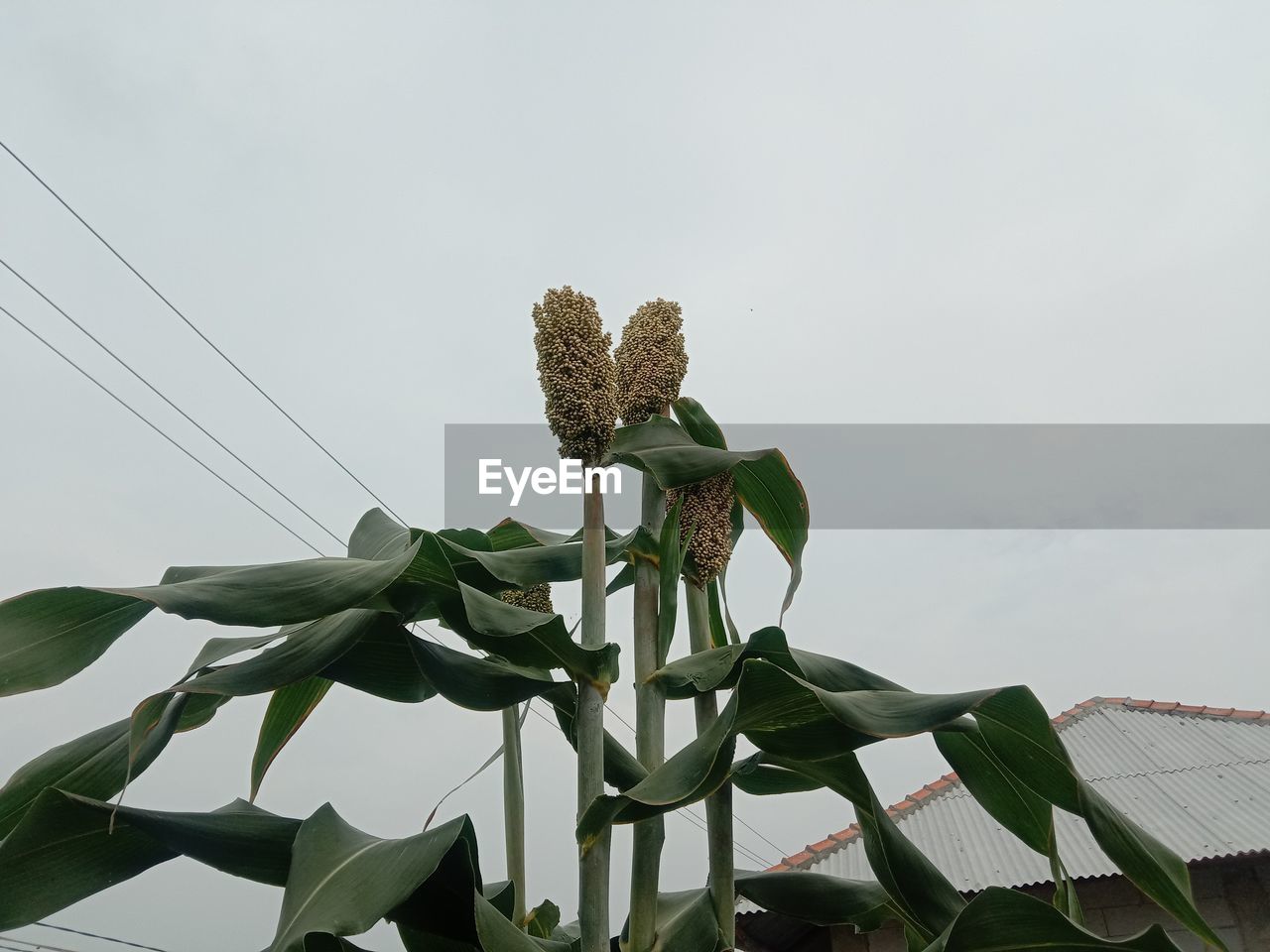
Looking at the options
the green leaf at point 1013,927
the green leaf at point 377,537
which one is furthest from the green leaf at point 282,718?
the green leaf at point 1013,927

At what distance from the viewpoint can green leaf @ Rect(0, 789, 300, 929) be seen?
0.89 meters

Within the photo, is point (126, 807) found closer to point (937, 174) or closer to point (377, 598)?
point (377, 598)

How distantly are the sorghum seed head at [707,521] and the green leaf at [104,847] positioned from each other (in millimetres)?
579

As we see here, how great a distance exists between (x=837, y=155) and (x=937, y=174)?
1.51 feet

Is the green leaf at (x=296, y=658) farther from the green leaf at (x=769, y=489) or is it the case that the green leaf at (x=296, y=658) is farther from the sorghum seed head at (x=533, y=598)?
the green leaf at (x=769, y=489)

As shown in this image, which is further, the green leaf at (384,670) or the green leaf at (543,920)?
the green leaf at (543,920)

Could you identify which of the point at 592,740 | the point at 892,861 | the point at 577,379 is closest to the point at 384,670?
the point at 592,740

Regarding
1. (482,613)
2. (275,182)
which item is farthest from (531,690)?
(275,182)

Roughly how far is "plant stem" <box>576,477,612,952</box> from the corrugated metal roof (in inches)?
112

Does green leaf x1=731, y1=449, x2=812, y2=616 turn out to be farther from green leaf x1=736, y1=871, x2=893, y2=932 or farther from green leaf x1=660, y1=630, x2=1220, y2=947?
green leaf x1=736, y1=871, x2=893, y2=932

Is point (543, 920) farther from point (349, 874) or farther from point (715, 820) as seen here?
point (349, 874)

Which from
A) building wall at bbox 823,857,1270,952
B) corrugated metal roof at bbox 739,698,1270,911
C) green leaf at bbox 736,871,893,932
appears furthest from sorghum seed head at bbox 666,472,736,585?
building wall at bbox 823,857,1270,952

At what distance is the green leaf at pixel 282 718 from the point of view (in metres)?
1.25

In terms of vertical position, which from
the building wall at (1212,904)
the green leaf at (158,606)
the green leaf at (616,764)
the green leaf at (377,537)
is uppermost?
the green leaf at (377,537)
